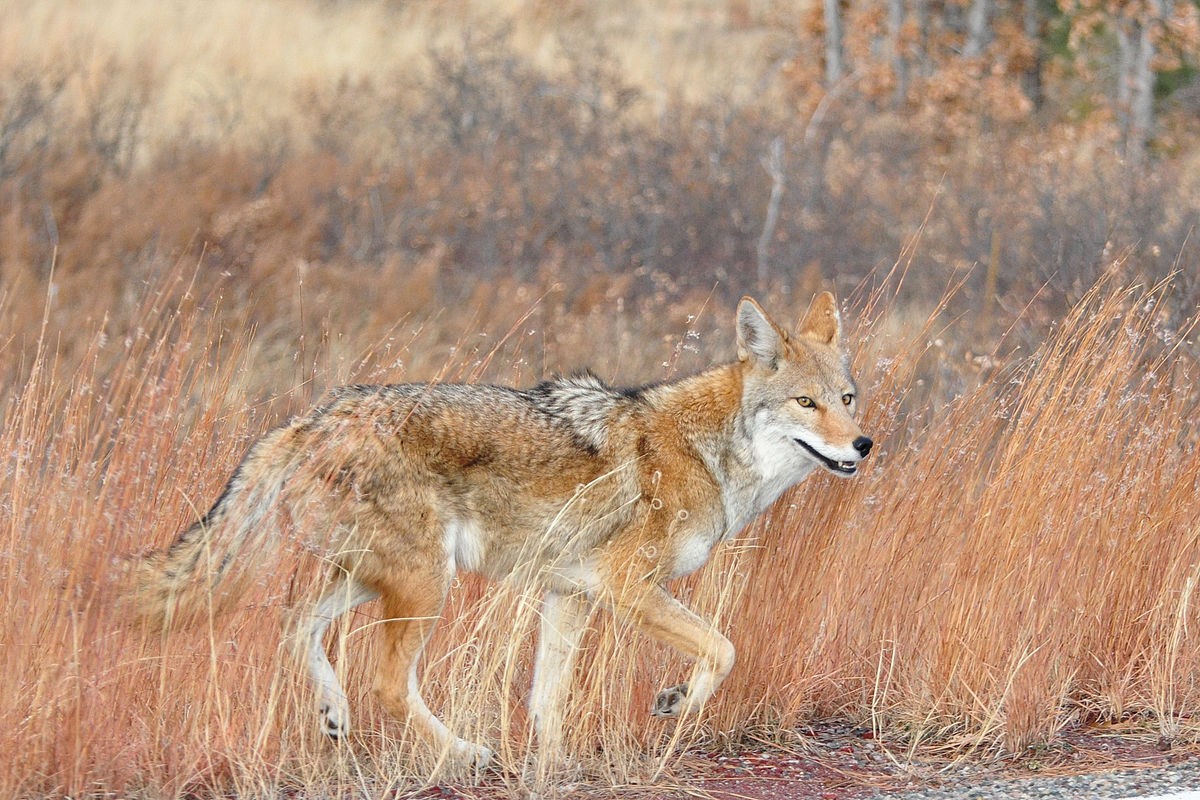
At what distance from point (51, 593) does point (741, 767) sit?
2.41m

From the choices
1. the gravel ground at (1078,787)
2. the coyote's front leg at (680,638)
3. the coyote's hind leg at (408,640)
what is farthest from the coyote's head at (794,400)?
the coyote's hind leg at (408,640)

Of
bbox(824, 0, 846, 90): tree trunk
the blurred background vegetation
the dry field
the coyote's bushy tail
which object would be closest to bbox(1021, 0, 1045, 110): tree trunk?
the blurred background vegetation

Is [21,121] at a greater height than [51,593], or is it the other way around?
[51,593]

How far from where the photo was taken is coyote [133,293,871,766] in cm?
482

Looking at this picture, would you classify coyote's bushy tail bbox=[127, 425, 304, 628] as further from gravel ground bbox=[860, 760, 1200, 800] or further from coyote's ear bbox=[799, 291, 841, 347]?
coyote's ear bbox=[799, 291, 841, 347]

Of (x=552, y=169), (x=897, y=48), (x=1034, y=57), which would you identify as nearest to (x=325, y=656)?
(x=552, y=169)

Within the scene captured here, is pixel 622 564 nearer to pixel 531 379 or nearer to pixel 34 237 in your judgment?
pixel 531 379

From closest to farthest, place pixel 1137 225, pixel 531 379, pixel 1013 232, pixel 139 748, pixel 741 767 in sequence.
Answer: pixel 139 748 → pixel 741 767 → pixel 531 379 → pixel 1137 225 → pixel 1013 232

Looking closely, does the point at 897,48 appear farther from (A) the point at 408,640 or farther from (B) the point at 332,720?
(B) the point at 332,720

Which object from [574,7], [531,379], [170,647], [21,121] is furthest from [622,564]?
[574,7]

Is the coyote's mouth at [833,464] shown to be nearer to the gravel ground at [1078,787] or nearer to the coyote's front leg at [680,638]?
the coyote's front leg at [680,638]

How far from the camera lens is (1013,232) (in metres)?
14.9

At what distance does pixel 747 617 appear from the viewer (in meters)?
5.66

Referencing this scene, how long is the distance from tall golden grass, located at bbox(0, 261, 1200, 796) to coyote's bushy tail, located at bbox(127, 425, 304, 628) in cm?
10
